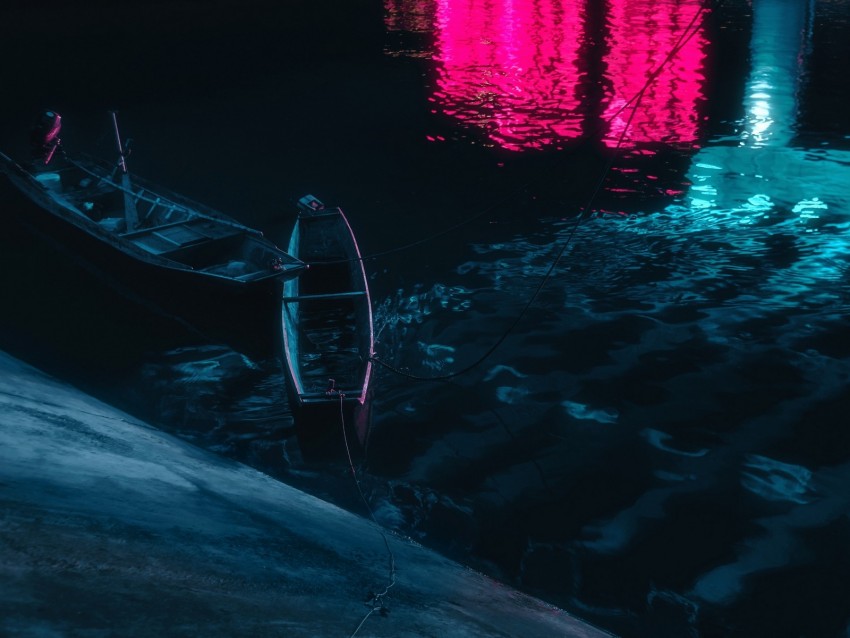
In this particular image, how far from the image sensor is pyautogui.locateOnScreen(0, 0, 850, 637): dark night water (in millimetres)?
6543

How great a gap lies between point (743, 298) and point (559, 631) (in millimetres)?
7541

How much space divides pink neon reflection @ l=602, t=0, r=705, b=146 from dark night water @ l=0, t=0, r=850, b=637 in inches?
10.7

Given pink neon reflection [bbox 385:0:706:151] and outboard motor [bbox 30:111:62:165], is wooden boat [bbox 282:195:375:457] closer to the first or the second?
outboard motor [bbox 30:111:62:165]

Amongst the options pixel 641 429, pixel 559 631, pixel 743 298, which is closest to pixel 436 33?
pixel 743 298

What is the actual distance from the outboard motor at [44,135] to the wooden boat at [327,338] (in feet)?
15.1

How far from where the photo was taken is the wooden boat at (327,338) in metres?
7.43

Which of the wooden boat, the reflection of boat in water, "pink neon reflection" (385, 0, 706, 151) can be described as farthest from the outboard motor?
"pink neon reflection" (385, 0, 706, 151)

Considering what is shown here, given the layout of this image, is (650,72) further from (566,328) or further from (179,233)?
(179,233)

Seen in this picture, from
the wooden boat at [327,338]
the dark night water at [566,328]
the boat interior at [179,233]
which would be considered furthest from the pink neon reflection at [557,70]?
the boat interior at [179,233]

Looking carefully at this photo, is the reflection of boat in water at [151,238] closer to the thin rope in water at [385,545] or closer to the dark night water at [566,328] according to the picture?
the dark night water at [566,328]

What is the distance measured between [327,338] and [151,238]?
3963 millimetres

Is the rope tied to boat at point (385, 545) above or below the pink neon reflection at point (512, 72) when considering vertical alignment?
below

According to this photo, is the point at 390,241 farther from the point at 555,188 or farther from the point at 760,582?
the point at 760,582

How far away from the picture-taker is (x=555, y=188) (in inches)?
640
